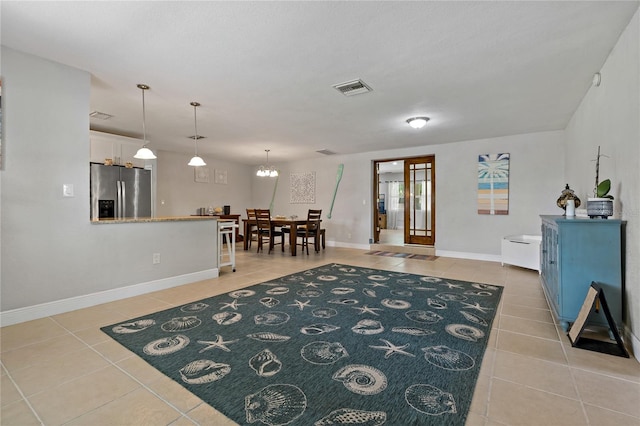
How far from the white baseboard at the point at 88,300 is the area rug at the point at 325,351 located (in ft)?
2.66

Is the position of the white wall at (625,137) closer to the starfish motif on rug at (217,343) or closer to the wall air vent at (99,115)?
the starfish motif on rug at (217,343)

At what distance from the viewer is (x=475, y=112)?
14.1ft

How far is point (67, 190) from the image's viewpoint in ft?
9.56

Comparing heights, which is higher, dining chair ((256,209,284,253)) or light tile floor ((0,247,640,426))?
dining chair ((256,209,284,253))

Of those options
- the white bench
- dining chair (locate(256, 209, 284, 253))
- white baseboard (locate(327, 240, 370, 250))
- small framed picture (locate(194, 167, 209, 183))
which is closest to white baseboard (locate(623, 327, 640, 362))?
the white bench

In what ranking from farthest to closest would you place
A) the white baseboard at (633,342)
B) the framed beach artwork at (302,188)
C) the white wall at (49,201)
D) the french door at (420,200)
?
the framed beach artwork at (302,188) → the french door at (420,200) → the white wall at (49,201) → the white baseboard at (633,342)

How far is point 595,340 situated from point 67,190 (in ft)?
16.2

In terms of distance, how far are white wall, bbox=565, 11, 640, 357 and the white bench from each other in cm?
174

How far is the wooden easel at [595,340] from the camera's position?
6.77 feet

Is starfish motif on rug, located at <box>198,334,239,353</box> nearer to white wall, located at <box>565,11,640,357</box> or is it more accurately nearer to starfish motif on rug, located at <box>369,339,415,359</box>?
starfish motif on rug, located at <box>369,339,415,359</box>

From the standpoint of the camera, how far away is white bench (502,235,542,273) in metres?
4.61

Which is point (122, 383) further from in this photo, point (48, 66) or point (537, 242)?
point (537, 242)

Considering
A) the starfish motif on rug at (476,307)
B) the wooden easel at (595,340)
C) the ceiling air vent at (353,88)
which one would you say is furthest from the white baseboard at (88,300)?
the wooden easel at (595,340)

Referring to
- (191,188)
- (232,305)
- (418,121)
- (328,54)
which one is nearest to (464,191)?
(418,121)
